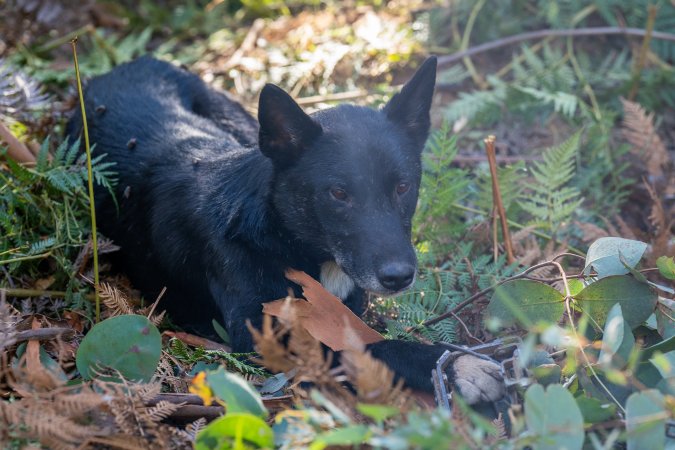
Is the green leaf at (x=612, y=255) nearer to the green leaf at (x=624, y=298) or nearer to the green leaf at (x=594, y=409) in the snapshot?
the green leaf at (x=624, y=298)

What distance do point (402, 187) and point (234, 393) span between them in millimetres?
1644

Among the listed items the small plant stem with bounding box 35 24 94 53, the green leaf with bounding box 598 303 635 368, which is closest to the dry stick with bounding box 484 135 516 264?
the green leaf with bounding box 598 303 635 368

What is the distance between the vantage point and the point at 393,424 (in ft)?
8.05

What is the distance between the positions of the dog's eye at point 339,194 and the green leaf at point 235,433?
149cm

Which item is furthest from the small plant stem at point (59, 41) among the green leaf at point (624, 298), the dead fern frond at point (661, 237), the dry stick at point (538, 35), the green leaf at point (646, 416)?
the green leaf at point (646, 416)

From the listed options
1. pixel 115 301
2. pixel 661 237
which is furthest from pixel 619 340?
pixel 115 301

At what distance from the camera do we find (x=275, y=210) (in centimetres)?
388

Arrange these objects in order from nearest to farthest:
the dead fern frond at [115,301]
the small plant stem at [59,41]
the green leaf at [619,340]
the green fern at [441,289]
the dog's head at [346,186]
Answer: the green leaf at [619,340] → the dead fern frond at [115,301] → the dog's head at [346,186] → the green fern at [441,289] → the small plant stem at [59,41]

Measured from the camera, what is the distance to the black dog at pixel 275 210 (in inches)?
143

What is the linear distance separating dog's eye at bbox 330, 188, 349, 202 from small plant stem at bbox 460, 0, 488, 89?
10.5 feet

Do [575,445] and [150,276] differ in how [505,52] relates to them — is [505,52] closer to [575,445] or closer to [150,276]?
[150,276]

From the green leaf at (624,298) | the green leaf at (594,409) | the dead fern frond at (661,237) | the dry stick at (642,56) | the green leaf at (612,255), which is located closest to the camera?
the green leaf at (594,409)

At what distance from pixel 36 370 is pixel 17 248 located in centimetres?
153

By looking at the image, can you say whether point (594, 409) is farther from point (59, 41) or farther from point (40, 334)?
point (59, 41)
